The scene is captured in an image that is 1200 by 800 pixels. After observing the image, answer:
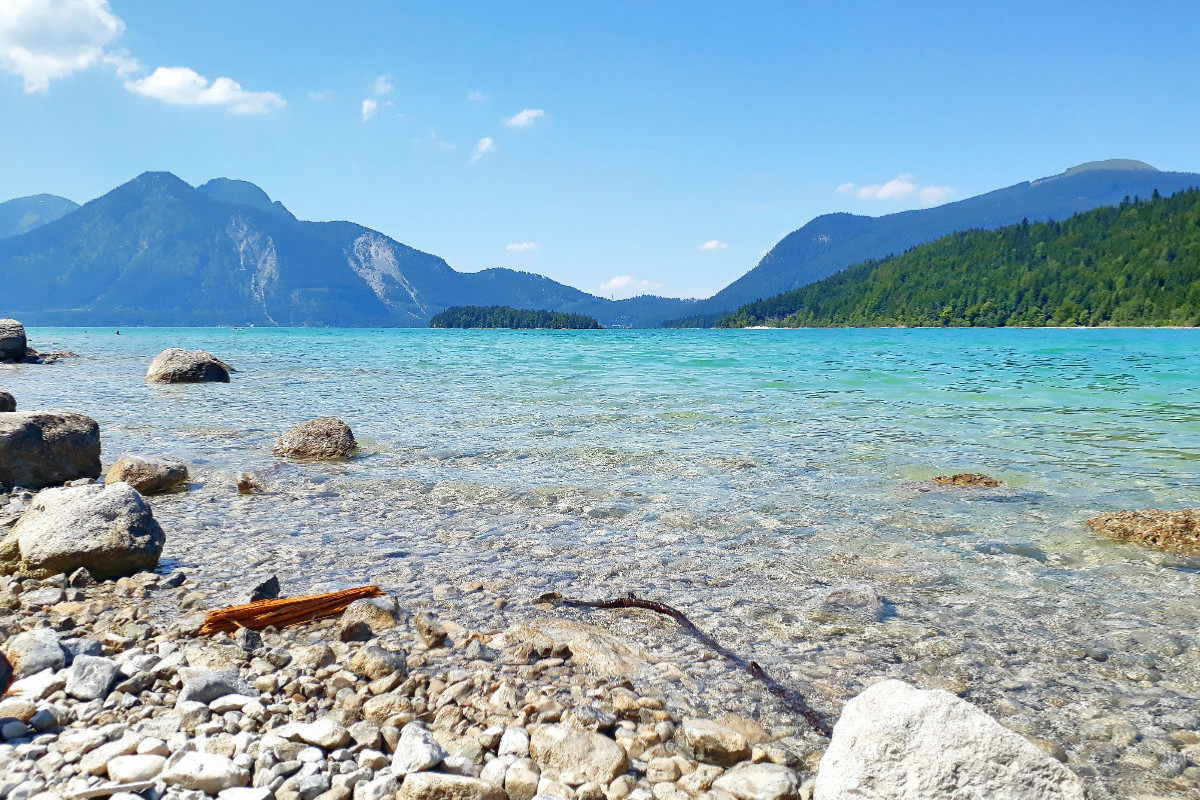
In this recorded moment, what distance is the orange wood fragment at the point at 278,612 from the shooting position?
4.89m

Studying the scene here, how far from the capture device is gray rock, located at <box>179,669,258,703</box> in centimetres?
382

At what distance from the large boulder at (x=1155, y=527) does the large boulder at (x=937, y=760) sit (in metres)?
5.70

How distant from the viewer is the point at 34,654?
411 cm

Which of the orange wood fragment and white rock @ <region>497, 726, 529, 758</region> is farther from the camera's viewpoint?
the orange wood fragment

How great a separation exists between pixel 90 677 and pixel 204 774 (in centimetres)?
132

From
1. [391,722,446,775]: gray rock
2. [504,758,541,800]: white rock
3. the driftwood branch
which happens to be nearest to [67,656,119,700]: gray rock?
[391,722,446,775]: gray rock

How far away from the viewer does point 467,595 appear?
5.81m

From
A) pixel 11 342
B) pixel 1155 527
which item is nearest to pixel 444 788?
pixel 1155 527

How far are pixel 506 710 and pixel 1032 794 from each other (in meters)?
2.51

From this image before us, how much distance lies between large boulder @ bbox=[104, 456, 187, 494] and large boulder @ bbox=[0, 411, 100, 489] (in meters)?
1.02

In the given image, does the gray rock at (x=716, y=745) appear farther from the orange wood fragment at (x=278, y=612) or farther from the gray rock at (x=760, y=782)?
the orange wood fragment at (x=278, y=612)

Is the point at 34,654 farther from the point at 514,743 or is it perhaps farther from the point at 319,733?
the point at 514,743

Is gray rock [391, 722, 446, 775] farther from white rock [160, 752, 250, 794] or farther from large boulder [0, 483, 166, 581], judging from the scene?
large boulder [0, 483, 166, 581]

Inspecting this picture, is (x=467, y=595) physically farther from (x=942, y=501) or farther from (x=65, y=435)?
(x=65, y=435)
